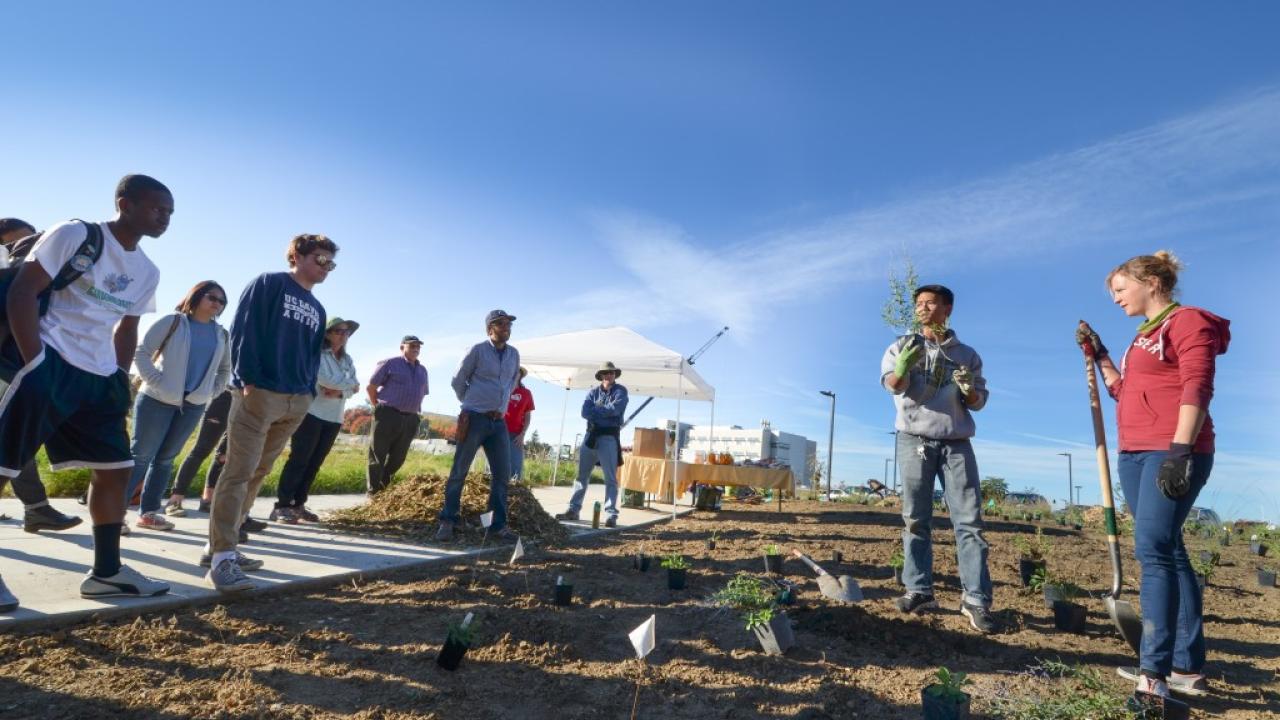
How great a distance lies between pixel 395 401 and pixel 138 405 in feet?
6.81

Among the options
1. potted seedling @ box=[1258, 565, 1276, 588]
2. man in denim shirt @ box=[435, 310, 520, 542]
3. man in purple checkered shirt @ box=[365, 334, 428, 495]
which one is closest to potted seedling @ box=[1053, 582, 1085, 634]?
man in denim shirt @ box=[435, 310, 520, 542]

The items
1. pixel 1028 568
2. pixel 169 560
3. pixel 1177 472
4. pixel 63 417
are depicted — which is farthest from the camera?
pixel 1028 568

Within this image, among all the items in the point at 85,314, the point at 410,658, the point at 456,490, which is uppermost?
the point at 85,314

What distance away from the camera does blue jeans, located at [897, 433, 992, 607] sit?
3445 millimetres

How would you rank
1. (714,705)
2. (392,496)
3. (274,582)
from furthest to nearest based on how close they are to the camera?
(392,496), (274,582), (714,705)

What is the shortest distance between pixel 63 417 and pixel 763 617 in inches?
119

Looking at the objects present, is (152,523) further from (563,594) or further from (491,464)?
(563,594)

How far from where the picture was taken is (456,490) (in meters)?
5.25

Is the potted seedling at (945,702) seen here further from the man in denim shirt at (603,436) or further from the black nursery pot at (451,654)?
the man in denim shirt at (603,436)

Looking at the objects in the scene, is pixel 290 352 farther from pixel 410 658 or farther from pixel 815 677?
pixel 815 677

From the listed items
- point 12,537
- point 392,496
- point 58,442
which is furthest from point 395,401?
point 58,442

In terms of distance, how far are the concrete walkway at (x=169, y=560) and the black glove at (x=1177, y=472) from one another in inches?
153

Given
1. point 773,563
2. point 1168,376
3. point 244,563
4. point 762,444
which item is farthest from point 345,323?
point 762,444

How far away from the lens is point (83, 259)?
2568 mm
